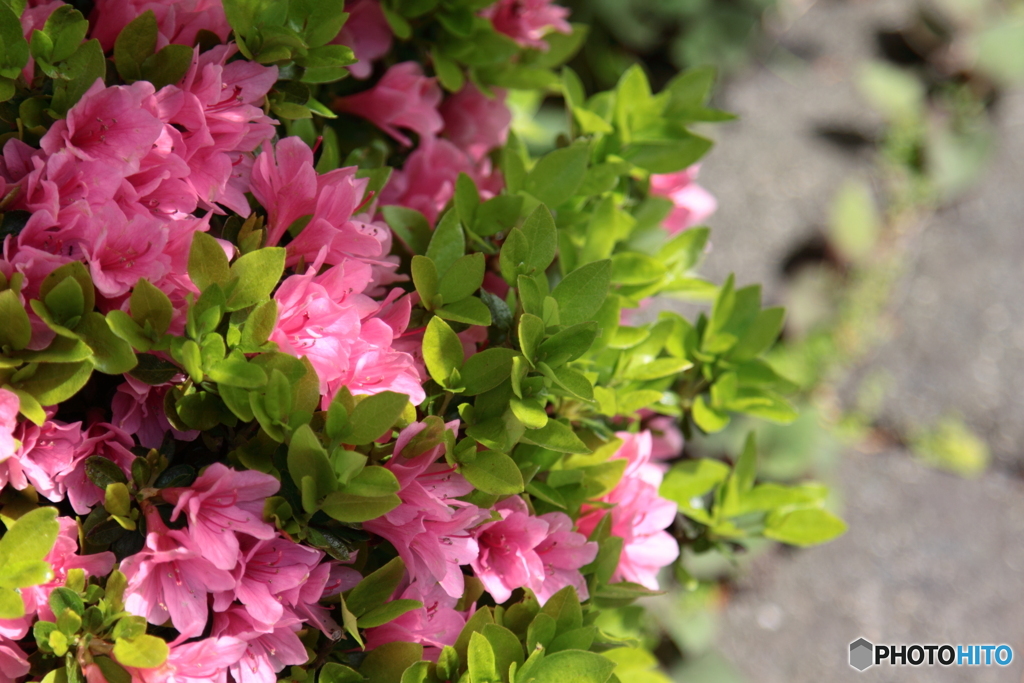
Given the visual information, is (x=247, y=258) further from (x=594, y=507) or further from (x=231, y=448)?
(x=594, y=507)

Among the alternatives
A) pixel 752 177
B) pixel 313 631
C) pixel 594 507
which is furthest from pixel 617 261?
pixel 752 177

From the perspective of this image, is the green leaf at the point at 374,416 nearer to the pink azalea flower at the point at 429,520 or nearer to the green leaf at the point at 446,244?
the pink azalea flower at the point at 429,520

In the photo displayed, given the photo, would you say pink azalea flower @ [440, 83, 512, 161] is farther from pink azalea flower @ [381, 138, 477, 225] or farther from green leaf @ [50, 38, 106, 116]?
green leaf @ [50, 38, 106, 116]

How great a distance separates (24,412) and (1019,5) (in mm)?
3183

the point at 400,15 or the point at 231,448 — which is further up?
the point at 400,15

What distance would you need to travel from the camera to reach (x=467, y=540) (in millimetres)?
753

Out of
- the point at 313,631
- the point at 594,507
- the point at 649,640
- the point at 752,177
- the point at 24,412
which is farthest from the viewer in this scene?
the point at 752,177

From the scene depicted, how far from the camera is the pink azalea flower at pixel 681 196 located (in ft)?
3.93

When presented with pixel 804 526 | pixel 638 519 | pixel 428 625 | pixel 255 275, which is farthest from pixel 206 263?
pixel 804 526

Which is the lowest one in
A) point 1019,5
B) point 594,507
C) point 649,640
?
point 649,640

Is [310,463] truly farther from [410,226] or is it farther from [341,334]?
[410,226]

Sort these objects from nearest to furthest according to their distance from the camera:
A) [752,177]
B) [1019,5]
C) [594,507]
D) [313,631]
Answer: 1. [313,631]
2. [594,507]
3. [752,177]
4. [1019,5]

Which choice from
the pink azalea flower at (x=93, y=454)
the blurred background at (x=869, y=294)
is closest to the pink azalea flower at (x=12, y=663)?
the pink azalea flower at (x=93, y=454)

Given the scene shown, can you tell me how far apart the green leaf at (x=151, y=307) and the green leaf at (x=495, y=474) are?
0.26 m
